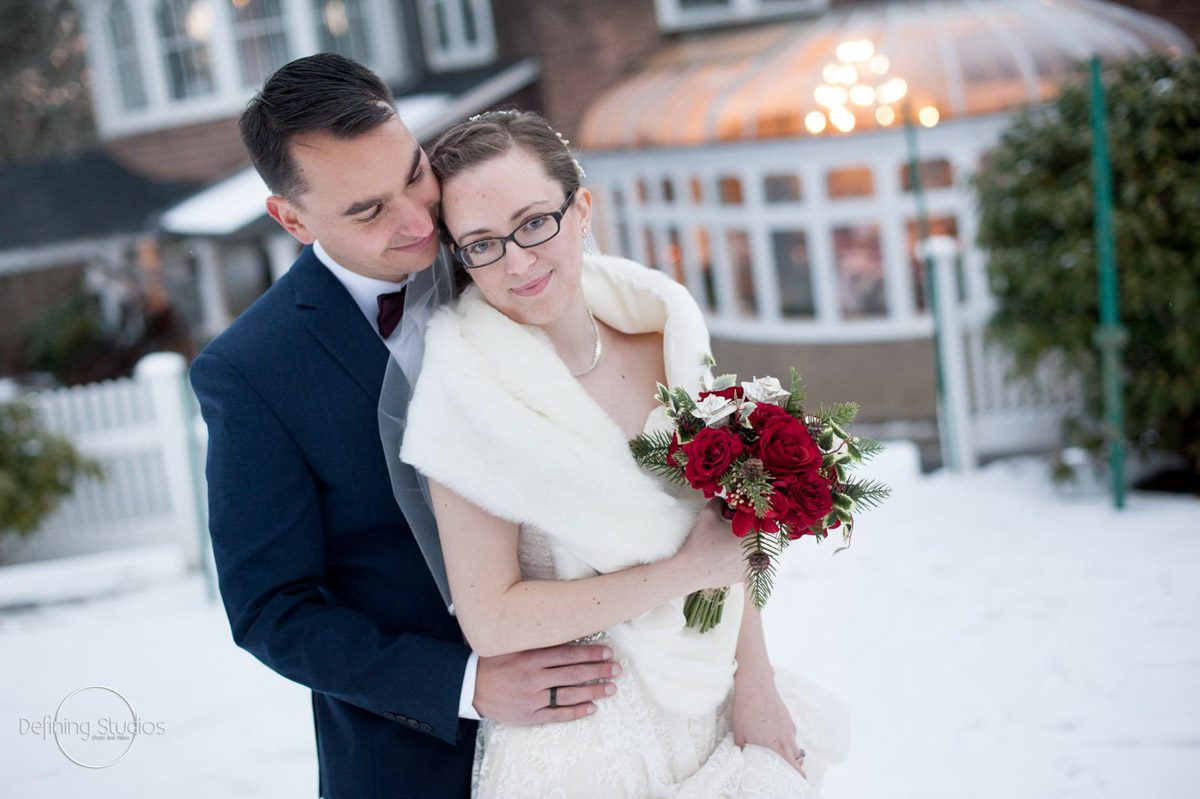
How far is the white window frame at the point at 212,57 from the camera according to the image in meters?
13.8

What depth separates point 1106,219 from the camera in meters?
6.02

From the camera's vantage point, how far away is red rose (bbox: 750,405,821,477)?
1.90 metres

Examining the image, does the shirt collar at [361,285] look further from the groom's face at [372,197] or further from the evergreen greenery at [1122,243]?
the evergreen greenery at [1122,243]

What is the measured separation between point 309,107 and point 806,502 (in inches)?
43.1

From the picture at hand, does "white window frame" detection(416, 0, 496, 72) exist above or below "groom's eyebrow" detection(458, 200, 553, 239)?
above

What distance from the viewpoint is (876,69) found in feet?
33.8

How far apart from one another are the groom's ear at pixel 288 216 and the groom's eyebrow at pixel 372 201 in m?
0.14

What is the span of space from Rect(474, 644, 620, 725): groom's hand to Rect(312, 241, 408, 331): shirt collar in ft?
2.23

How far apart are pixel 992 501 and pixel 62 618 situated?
18.1ft

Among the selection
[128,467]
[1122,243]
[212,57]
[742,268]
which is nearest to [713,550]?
[1122,243]

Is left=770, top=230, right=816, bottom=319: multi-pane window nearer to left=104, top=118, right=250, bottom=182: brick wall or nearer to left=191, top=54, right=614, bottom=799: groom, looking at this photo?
left=104, top=118, right=250, bottom=182: brick wall

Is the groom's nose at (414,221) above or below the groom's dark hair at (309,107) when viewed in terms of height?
below

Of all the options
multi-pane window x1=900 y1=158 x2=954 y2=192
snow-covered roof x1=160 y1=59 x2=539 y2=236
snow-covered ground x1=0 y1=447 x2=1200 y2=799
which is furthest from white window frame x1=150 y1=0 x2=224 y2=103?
snow-covered ground x1=0 y1=447 x2=1200 y2=799

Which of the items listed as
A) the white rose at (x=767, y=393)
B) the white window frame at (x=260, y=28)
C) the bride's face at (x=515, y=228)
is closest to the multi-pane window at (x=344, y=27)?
the white window frame at (x=260, y=28)
